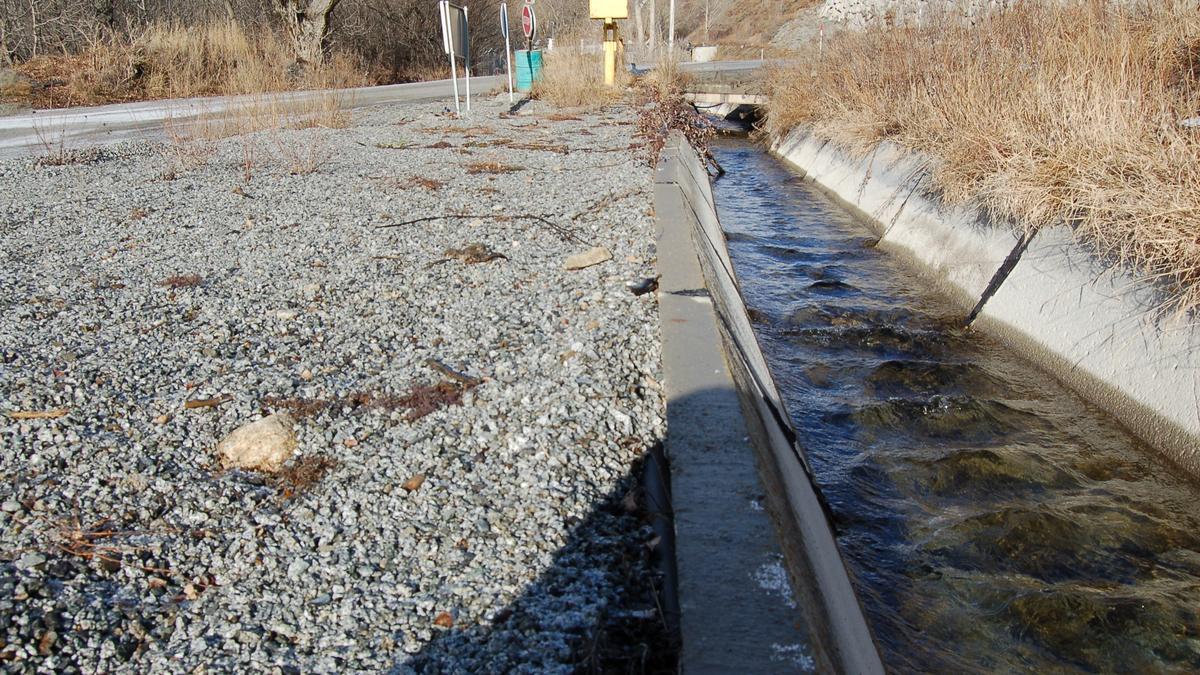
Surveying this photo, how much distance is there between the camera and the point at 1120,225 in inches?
177

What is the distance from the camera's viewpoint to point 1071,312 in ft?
15.7

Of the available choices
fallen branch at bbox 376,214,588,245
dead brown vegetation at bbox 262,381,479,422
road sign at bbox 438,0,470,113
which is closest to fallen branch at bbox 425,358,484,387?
dead brown vegetation at bbox 262,381,479,422

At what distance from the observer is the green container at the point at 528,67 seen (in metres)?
18.9

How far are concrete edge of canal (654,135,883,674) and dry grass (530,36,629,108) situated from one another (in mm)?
13255

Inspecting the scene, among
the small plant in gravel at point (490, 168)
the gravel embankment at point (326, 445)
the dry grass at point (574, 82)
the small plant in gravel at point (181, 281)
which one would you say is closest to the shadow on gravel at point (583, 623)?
the gravel embankment at point (326, 445)

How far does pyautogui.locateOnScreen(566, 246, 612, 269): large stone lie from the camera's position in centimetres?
530

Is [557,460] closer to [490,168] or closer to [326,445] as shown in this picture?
[326,445]

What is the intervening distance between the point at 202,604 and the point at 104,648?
252 millimetres

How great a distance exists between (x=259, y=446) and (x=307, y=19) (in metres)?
22.6

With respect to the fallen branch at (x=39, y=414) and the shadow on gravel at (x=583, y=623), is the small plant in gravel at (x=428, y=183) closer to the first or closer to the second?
the fallen branch at (x=39, y=414)

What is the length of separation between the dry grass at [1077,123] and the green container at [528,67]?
11.4 metres

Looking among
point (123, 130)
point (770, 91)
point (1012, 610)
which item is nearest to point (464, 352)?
point (1012, 610)

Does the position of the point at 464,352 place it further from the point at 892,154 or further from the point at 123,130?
the point at 123,130

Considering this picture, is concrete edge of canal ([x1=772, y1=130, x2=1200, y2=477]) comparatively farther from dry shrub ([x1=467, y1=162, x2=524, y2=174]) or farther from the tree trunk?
the tree trunk
